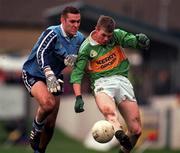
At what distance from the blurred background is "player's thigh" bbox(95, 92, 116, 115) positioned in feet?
27.4

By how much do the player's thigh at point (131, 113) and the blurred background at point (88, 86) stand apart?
820cm

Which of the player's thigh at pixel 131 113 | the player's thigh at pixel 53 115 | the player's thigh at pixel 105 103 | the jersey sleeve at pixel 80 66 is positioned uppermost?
the jersey sleeve at pixel 80 66

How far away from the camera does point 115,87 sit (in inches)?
602

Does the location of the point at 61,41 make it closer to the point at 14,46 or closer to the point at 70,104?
the point at 70,104

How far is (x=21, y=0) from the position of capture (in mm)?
47250

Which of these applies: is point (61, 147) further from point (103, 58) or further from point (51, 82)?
point (103, 58)

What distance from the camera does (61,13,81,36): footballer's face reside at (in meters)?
15.2

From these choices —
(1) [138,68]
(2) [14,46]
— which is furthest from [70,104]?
(2) [14,46]

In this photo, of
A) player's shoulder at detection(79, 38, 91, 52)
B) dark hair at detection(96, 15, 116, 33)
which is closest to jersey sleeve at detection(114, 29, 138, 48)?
dark hair at detection(96, 15, 116, 33)

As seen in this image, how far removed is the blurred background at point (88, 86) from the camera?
25734 millimetres

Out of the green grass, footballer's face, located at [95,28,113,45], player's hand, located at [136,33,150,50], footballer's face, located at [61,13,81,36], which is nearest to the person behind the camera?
footballer's face, located at [95,28,113,45]

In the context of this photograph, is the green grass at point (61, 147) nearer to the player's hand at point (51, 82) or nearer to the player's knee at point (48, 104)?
the player's knee at point (48, 104)

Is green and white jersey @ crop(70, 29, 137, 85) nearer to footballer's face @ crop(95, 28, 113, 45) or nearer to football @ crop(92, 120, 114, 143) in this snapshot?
footballer's face @ crop(95, 28, 113, 45)

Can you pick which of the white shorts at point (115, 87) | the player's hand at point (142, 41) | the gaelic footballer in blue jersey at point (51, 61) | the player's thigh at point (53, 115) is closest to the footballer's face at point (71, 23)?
the gaelic footballer in blue jersey at point (51, 61)
